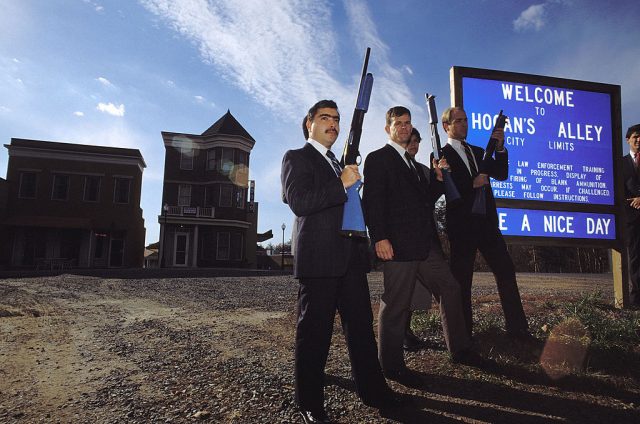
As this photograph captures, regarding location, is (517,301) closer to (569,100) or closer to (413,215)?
(413,215)

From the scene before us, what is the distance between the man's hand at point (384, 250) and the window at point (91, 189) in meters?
28.7

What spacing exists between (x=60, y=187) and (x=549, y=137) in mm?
29391

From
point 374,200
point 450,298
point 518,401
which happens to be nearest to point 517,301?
point 450,298

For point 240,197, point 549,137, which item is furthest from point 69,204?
point 549,137

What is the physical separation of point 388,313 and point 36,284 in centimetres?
1160

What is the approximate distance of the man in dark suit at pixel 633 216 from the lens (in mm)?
5633

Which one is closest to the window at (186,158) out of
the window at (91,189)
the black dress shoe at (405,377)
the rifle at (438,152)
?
the window at (91,189)

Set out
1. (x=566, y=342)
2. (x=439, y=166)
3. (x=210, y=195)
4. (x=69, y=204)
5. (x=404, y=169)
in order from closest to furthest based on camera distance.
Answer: (x=404, y=169)
(x=439, y=166)
(x=566, y=342)
(x=69, y=204)
(x=210, y=195)

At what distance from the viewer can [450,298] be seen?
3.30m

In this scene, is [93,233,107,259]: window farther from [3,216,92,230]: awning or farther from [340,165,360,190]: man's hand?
[340,165,360,190]: man's hand

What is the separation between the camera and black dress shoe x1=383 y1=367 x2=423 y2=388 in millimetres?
2878

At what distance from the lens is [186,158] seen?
29.3 meters

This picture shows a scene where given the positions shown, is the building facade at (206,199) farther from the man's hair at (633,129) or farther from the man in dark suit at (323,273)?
the man in dark suit at (323,273)

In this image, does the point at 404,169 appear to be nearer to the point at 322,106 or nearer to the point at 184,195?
the point at 322,106
